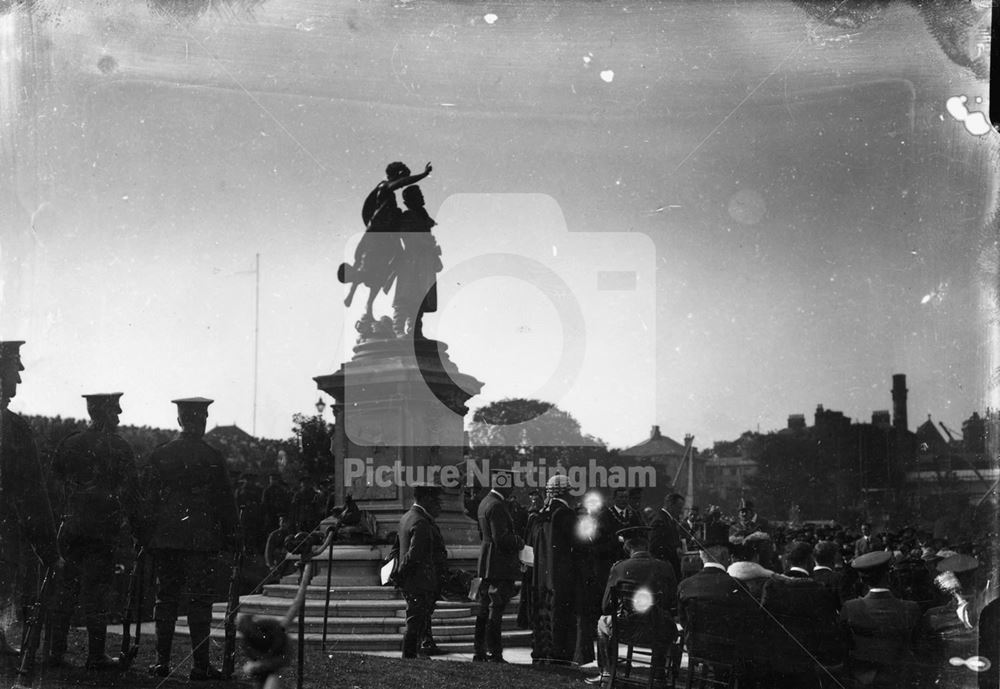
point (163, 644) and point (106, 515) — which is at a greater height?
point (106, 515)

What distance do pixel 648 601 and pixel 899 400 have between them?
2571 millimetres

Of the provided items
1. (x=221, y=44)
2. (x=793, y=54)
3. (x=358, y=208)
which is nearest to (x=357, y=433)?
(x=358, y=208)

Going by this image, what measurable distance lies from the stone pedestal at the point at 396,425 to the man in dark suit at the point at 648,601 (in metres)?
3.00

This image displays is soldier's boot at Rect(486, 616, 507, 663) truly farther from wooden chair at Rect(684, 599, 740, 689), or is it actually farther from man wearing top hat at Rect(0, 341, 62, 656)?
man wearing top hat at Rect(0, 341, 62, 656)

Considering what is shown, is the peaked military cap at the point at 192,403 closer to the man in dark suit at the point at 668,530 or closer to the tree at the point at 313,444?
the tree at the point at 313,444

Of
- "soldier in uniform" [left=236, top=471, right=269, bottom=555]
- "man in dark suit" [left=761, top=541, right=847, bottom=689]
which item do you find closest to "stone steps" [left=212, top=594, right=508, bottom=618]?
"soldier in uniform" [left=236, top=471, right=269, bottom=555]

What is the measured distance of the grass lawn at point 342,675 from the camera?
5.68 meters

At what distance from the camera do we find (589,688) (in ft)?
19.8

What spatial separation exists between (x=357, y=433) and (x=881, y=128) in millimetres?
5482

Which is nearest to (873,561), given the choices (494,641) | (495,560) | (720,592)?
(720,592)

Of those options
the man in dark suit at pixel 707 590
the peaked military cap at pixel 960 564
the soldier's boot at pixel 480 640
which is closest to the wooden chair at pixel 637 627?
the man in dark suit at pixel 707 590

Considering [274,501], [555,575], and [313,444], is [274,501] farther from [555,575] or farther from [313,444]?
[555,575]

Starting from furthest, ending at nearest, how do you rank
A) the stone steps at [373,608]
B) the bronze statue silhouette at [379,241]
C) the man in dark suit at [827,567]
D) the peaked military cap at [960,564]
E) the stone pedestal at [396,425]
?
the stone pedestal at [396,425], the stone steps at [373,608], the bronze statue silhouette at [379,241], the peaked military cap at [960,564], the man in dark suit at [827,567]

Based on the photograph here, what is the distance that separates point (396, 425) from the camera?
28.5 ft
